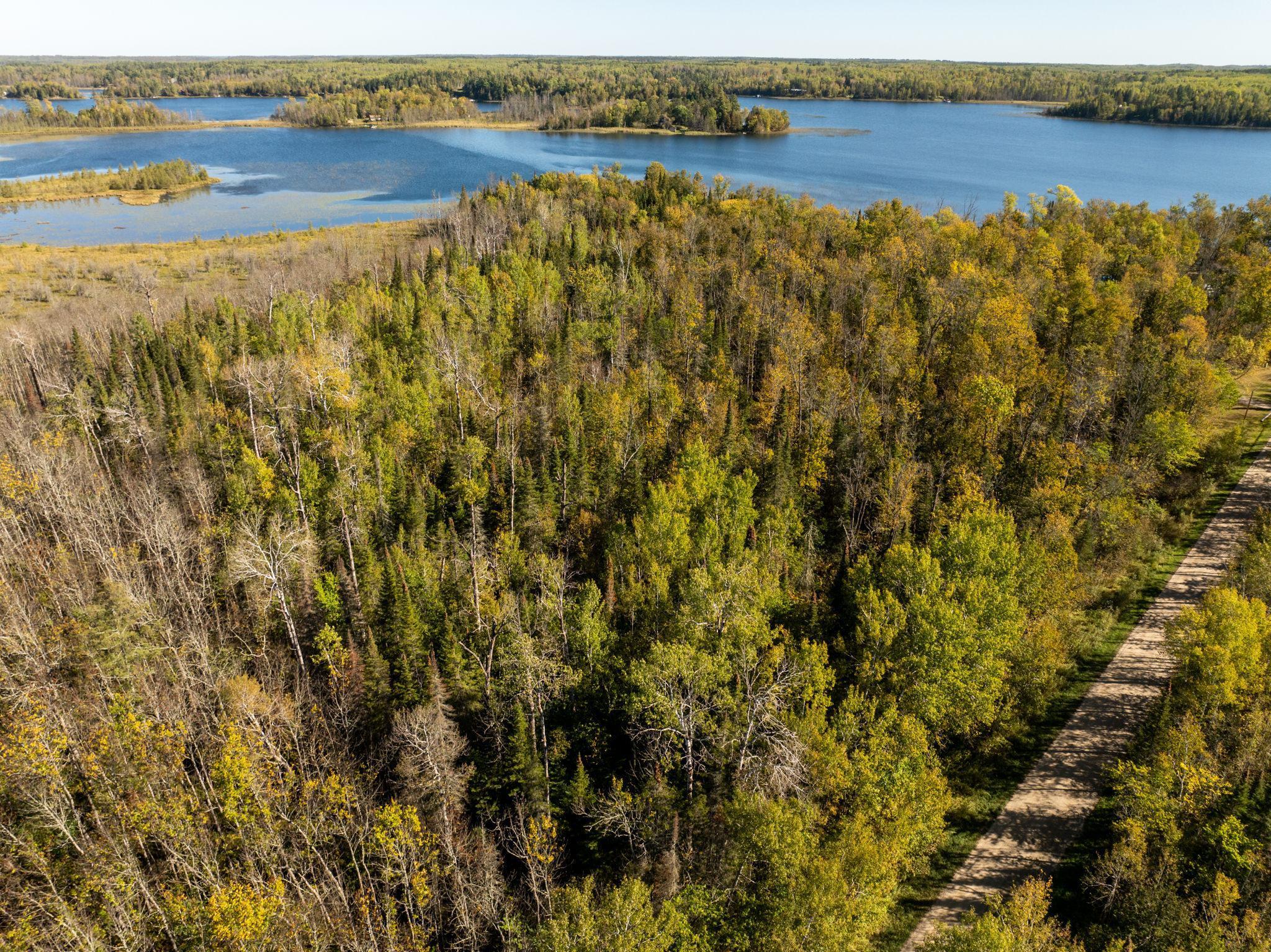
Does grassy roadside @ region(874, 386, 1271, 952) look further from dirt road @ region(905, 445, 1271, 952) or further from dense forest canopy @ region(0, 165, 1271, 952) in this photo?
dense forest canopy @ region(0, 165, 1271, 952)

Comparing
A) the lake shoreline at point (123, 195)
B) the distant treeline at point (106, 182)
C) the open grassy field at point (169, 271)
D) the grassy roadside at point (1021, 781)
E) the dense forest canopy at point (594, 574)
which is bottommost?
the grassy roadside at point (1021, 781)

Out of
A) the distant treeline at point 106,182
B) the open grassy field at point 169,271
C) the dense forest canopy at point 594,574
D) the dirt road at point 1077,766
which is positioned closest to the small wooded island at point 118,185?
the distant treeline at point 106,182

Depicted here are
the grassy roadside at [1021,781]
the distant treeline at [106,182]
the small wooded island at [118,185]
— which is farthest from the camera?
the distant treeline at [106,182]

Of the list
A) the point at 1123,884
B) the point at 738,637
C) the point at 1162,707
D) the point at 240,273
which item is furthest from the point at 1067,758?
the point at 240,273

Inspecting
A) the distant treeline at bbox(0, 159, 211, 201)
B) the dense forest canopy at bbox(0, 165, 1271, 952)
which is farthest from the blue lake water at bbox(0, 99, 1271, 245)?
the dense forest canopy at bbox(0, 165, 1271, 952)

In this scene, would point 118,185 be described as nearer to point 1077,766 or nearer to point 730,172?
point 730,172

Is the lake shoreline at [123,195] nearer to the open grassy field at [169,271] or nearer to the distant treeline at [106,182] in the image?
the distant treeline at [106,182]

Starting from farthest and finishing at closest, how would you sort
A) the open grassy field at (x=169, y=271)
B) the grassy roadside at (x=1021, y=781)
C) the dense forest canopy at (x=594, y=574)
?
the open grassy field at (x=169, y=271) → the grassy roadside at (x=1021, y=781) → the dense forest canopy at (x=594, y=574)
